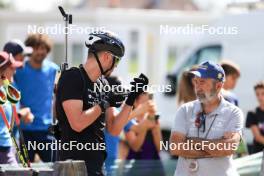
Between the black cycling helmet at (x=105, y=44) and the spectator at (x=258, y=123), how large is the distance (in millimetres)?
3159

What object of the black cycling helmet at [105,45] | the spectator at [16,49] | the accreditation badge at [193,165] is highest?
the spectator at [16,49]

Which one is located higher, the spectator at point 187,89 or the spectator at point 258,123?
the spectator at point 187,89

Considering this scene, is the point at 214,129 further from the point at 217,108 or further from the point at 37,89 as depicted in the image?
the point at 37,89

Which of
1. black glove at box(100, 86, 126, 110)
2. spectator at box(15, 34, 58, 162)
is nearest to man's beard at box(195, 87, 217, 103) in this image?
black glove at box(100, 86, 126, 110)

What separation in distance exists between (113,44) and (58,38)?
36.6ft

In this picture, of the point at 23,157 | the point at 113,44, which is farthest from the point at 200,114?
the point at 23,157

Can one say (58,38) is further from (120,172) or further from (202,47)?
(120,172)

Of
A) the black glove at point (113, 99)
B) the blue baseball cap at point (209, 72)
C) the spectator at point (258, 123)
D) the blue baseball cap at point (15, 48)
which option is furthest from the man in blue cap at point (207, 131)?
the spectator at point (258, 123)

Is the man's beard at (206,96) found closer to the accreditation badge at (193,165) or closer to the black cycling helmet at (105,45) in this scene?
the accreditation badge at (193,165)

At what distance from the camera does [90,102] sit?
19.9 ft

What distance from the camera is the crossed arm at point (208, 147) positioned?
6.22 metres

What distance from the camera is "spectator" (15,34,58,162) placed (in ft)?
28.1

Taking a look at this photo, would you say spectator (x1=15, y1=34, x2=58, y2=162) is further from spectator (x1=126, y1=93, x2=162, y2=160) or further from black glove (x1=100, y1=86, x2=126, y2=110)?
black glove (x1=100, y1=86, x2=126, y2=110)

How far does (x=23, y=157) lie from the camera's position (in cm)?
679
